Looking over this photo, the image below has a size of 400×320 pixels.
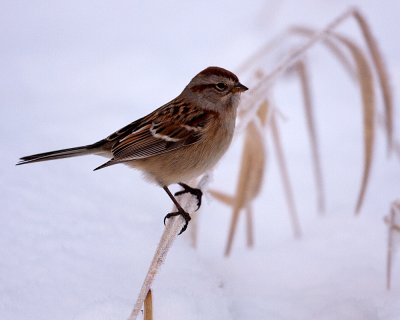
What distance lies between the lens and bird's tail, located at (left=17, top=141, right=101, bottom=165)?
2.39m

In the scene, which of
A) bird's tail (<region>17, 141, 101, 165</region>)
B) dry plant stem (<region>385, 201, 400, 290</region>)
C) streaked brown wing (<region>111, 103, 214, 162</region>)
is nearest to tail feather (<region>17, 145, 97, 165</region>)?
bird's tail (<region>17, 141, 101, 165</region>)

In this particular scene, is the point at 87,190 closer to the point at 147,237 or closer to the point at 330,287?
the point at 147,237

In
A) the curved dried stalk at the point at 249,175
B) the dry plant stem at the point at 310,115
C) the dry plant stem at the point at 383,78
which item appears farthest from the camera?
the dry plant stem at the point at 310,115

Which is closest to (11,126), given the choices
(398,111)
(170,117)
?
(170,117)

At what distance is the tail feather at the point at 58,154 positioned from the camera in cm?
239

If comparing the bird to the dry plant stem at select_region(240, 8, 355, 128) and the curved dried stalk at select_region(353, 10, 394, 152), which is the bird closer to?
the dry plant stem at select_region(240, 8, 355, 128)

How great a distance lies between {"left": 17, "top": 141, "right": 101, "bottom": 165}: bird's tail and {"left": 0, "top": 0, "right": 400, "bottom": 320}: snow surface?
179mm

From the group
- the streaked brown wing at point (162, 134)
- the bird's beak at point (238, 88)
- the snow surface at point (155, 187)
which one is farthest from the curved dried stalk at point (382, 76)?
the streaked brown wing at point (162, 134)

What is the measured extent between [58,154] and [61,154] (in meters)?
0.01

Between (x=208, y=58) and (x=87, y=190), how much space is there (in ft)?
7.82

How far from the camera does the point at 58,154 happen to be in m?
2.51

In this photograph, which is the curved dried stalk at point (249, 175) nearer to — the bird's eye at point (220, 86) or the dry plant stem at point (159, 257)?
the bird's eye at point (220, 86)

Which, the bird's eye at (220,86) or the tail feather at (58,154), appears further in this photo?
the bird's eye at (220,86)

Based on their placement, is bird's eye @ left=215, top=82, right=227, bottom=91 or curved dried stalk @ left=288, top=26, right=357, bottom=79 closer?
bird's eye @ left=215, top=82, right=227, bottom=91
